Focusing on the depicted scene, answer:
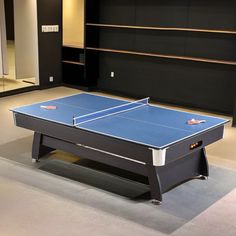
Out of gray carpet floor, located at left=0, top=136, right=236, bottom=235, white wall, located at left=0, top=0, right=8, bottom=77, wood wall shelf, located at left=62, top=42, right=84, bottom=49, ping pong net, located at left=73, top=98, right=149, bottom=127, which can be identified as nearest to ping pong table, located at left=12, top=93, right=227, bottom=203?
ping pong net, located at left=73, top=98, right=149, bottom=127

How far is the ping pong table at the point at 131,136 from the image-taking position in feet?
12.6

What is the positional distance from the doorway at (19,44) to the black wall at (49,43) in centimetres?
10

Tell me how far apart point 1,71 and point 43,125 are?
13.2 feet

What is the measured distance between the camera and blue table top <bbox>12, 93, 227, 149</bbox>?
3923mm

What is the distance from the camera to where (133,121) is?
4.43 meters

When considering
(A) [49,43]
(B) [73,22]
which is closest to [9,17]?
(A) [49,43]

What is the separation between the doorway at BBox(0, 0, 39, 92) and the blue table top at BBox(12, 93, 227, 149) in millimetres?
3386

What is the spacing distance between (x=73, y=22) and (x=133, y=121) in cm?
581

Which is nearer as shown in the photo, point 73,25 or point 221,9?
point 221,9

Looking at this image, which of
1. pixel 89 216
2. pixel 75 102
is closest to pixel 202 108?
pixel 75 102

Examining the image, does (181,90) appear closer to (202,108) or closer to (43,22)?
(202,108)

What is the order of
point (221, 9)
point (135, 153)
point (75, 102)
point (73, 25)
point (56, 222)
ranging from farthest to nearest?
point (73, 25) < point (221, 9) < point (75, 102) < point (135, 153) < point (56, 222)

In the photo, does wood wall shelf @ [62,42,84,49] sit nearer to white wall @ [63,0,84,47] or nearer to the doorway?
white wall @ [63,0,84,47]

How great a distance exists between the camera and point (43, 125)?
4461 mm
